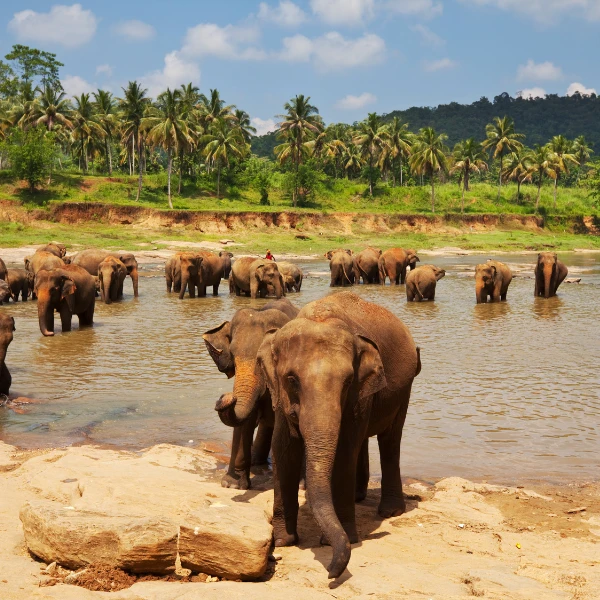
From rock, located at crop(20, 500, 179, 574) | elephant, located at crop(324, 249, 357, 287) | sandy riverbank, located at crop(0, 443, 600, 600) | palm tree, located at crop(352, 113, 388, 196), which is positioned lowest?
elephant, located at crop(324, 249, 357, 287)

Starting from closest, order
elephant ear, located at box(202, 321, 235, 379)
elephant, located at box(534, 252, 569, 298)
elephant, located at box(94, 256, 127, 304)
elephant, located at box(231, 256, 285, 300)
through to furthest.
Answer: elephant ear, located at box(202, 321, 235, 379)
elephant, located at box(94, 256, 127, 304)
elephant, located at box(231, 256, 285, 300)
elephant, located at box(534, 252, 569, 298)

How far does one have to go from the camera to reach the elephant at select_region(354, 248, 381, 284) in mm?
34438

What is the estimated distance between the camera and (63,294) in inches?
698

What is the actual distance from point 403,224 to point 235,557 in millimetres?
66173

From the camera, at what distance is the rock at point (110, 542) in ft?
16.4

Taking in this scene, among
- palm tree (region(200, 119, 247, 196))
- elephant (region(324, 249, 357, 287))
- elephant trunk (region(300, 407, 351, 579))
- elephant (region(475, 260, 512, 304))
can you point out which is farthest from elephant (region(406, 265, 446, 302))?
palm tree (region(200, 119, 247, 196))

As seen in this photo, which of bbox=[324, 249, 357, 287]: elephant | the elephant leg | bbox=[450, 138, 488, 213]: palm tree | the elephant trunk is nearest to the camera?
the elephant trunk

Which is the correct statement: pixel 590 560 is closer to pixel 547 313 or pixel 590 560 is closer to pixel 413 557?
pixel 413 557

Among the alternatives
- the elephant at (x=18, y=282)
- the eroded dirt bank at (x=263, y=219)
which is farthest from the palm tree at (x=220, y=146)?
the elephant at (x=18, y=282)

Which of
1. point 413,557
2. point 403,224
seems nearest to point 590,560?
point 413,557

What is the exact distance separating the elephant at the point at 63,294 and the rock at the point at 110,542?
12776 mm

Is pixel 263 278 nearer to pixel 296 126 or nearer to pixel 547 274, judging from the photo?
pixel 547 274

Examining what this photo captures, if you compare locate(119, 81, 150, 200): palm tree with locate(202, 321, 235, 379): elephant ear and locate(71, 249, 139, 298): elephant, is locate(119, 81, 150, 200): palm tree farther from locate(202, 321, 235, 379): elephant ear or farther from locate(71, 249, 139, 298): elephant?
locate(202, 321, 235, 379): elephant ear

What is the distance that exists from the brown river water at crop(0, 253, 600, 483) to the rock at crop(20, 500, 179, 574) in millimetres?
4038
